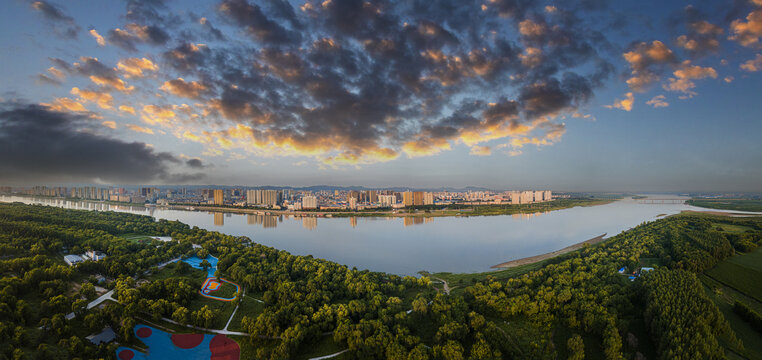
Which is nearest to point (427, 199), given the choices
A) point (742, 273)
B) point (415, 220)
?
point (415, 220)

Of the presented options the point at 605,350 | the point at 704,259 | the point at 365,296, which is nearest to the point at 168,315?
the point at 365,296

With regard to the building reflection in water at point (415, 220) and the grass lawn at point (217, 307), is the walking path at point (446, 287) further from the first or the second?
the building reflection in water at point (415, 220)

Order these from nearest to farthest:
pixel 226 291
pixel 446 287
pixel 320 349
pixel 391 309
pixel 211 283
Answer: pixel 320 349 → pixel 391 309 → pixel 226 291 → pixel 211 283 → pixel 446 287

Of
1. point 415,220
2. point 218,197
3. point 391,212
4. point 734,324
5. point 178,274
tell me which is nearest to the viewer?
point 734,324

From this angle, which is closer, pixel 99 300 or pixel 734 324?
pixel 734 324

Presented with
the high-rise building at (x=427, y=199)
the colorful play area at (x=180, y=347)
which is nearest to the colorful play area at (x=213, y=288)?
the colorful play area at (x=180, y=347)

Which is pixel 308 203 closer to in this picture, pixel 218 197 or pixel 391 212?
pixel 391 212

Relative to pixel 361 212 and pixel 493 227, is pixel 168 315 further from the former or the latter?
pixel 361 212
